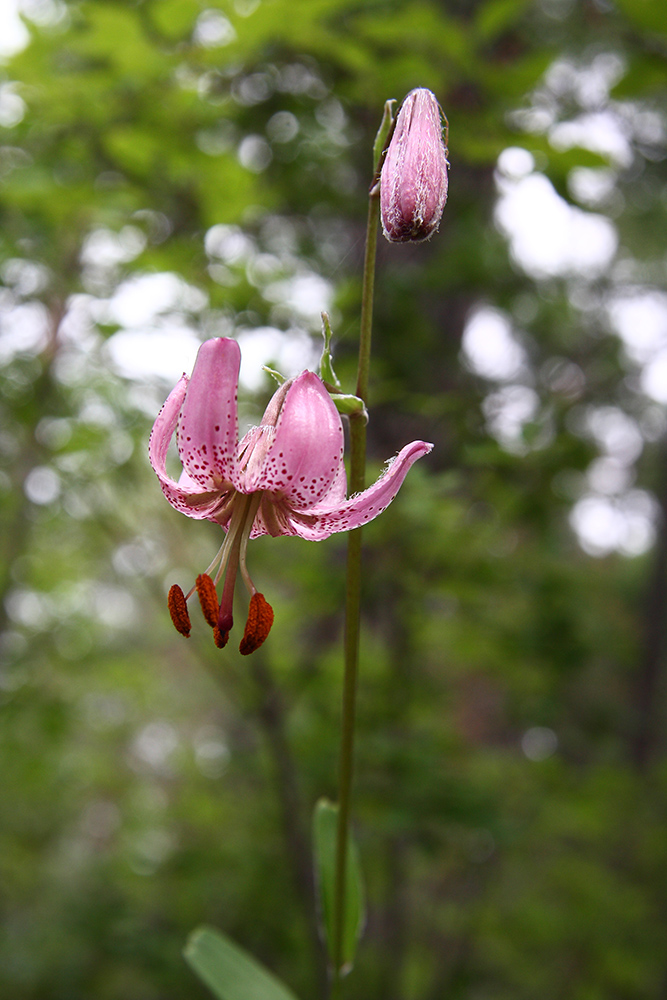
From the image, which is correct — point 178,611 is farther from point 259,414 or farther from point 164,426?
point 259,414

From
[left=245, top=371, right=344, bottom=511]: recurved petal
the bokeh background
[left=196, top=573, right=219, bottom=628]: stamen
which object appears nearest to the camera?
[left=245, top=371, right=344, bottom=511]: recurved petal

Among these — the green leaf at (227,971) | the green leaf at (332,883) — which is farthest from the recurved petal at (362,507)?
the green leaf at (227,971)

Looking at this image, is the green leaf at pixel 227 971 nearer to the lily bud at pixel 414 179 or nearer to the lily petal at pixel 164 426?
the lily petal at pixel 164 426

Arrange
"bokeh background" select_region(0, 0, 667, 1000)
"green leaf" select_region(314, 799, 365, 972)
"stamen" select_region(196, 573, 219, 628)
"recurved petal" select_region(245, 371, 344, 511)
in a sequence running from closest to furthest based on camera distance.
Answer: "recurved petal" select_region(245, 371, 344, 511)
"stamen" select_region(196, 573, 219, 628)
"green leaf" select_region(314, 799, 365, 972)
"bokeh background" select_region(0, 0, 667, 1000)

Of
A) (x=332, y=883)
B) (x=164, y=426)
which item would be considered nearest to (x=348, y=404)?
(x=164, y=426)

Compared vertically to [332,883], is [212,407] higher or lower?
higher

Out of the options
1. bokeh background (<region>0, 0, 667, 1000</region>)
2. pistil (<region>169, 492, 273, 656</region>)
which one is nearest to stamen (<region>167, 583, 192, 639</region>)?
pistil (<region>169, 492, 273, 656</region>)

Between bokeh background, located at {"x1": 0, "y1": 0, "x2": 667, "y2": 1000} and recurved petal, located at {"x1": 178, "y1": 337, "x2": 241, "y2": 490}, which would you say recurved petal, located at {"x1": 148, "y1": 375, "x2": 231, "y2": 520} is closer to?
recurved petal, located at {"x1": 178, "y1": 337, "x2": 241, "y2": 490}
